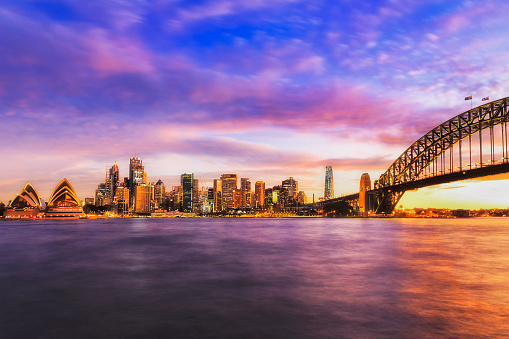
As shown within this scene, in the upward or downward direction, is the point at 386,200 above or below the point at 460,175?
below

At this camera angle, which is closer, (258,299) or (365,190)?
(258,299)

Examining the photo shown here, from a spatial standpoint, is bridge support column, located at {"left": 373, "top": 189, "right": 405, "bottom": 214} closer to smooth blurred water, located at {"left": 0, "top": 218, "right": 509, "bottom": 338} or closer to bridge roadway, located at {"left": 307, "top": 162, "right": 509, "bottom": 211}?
bridge roadway, located at {"left": 307, "top": 162, "right": 509, "bottom": 211}

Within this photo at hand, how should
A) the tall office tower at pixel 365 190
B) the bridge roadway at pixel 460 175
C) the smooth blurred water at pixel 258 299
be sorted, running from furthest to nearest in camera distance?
the tall office tower at pixel 365 190, the bridge roadway at pixel 460 175, the smooth blurred water at pixel 258 299

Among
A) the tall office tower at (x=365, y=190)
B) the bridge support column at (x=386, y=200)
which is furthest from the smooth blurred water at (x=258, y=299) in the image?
the tall office tower at (x=365, y=190)

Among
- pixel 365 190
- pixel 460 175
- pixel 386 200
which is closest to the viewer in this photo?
pixel 460 175

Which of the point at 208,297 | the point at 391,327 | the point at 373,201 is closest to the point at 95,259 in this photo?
the point at 208,297

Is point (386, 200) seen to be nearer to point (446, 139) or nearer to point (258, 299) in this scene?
point (446, 139)

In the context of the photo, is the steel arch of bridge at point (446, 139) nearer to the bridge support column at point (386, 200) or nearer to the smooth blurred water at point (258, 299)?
the bridge support column at point (386, 200)

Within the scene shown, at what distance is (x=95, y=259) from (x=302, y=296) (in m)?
21.8

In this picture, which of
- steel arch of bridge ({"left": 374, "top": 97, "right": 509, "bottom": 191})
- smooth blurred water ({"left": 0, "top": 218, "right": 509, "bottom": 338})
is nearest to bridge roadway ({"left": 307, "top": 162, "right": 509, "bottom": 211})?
steel arch of bridge ({"left": 374, "top": 97, "right": 509, "bottom": 191})

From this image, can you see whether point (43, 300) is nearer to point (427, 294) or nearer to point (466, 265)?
point (427, 294)

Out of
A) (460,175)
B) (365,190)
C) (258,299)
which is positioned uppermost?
(460,175)

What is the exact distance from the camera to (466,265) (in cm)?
2586

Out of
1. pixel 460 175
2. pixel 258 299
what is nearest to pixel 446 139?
pixel 460 175
